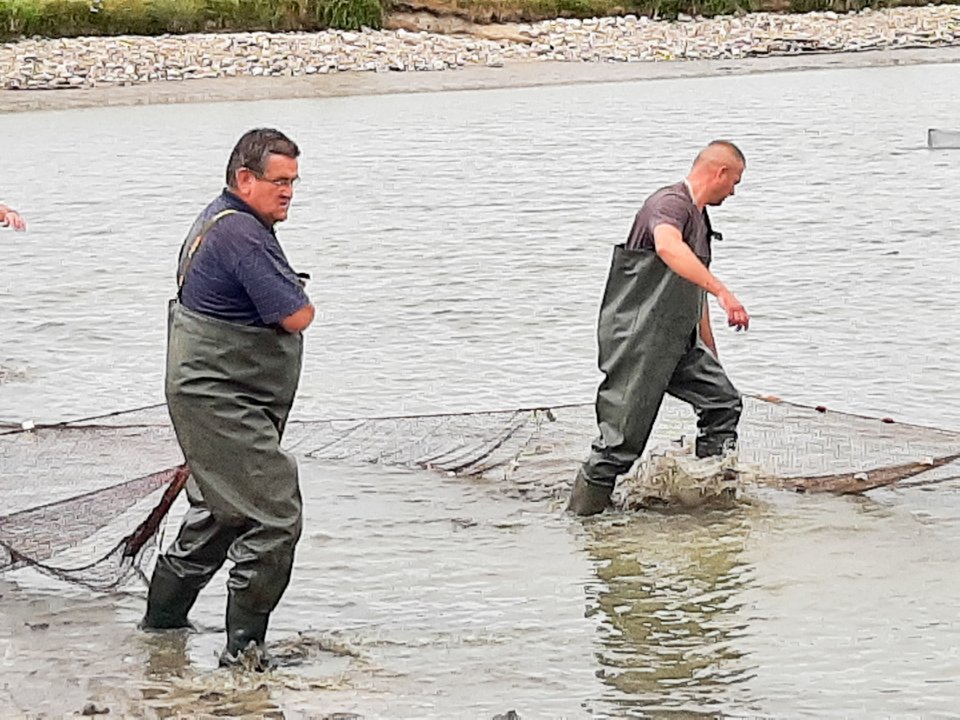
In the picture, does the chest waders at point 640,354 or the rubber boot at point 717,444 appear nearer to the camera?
the chest waders at point 640,354

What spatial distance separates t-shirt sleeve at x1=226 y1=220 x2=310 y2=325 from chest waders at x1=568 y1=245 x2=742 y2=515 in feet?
6.84

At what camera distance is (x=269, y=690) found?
5.99 metres

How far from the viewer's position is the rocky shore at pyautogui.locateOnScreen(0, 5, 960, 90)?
35000 mm

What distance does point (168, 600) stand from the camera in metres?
6.38

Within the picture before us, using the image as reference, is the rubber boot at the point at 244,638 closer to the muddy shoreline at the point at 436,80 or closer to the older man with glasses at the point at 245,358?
the older man with glasses at the point at 245,358

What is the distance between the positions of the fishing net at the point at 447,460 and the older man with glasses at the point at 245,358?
1093 millimetres

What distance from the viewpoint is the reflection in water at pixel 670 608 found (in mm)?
6086

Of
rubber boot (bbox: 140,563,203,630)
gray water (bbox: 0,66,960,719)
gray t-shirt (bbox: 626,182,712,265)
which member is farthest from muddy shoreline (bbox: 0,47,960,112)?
rubber boot (bbox: 140,563,203,630)

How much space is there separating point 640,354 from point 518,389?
3.17 meters

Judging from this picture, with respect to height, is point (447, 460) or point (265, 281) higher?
point (265, 281)

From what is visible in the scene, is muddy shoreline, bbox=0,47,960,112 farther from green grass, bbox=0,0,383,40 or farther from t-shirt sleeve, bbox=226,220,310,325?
t-shirt sleeve, bbox=226,220,310,325

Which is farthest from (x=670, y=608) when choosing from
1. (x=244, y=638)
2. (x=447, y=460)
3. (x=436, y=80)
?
(x=436, y=80)

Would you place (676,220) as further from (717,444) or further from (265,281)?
(265,281)

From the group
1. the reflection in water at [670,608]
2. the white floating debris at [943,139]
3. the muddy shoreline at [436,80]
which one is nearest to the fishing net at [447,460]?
the reflection in water at [670,608]
